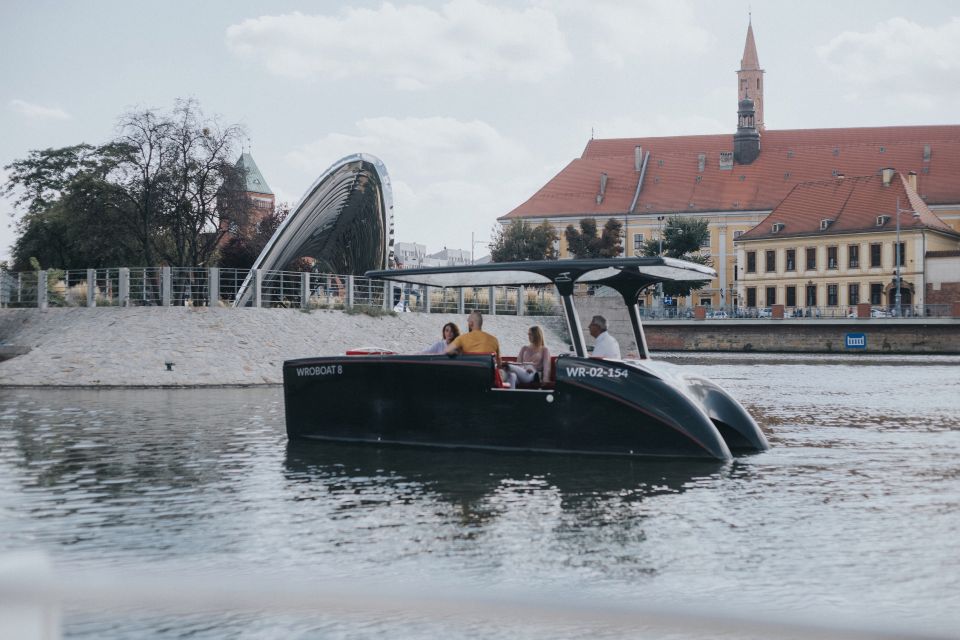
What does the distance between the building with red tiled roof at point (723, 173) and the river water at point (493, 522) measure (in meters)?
86.9

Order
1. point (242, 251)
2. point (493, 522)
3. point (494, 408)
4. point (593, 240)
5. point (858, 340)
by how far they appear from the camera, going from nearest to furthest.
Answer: point (493, 522) → point (494, 408) → point (242, 251) → point (858, 340) → point (593, 240)

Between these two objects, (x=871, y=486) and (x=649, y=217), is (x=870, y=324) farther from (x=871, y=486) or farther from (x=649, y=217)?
(x=871, y=486)

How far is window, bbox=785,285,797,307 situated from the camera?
8912cm

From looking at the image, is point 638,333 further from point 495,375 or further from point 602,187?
point 602,187

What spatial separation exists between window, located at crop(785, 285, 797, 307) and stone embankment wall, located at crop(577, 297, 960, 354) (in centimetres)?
1835

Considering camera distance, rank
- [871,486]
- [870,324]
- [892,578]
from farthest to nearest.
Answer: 1. [870,324]
2. [871,486]
3. [892,578]

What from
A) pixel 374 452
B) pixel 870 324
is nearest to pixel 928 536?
pixel 374 452

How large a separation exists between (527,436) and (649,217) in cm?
9339

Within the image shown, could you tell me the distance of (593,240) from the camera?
3642 inches

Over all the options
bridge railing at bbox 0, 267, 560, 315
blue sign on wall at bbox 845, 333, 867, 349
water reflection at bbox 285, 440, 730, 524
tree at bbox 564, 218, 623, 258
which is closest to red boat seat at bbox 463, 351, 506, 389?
water reflection at bbox 285, 440, 730, 524

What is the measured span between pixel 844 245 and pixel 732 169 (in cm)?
2451

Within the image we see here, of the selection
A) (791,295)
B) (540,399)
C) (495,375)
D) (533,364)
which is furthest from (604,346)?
(791,295)

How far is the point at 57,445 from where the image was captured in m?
15.2

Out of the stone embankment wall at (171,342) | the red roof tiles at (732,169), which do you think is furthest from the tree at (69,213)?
the red roof tiles at (732,169)
